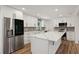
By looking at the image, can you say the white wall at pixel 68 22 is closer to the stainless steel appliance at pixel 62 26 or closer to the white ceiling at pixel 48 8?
the stainless steel appliance at pixel 62 26

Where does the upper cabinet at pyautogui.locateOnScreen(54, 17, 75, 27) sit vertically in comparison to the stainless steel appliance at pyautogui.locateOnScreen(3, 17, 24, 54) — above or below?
above

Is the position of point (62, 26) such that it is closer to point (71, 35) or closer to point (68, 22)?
point (68, 22)

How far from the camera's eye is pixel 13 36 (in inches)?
199

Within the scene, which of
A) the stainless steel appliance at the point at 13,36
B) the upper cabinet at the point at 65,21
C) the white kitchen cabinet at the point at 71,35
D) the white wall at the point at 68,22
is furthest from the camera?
the upper cabinet at the point at 65,21

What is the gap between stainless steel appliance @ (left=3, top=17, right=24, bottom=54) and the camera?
4.57m

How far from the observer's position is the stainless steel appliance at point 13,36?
457 centimetres

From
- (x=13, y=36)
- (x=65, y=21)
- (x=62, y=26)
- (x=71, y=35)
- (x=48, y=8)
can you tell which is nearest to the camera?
(x=13, y=36)

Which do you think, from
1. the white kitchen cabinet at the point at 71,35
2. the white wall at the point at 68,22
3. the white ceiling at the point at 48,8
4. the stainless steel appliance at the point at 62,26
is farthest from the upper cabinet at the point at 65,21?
the white ceiling at the point at 48,8

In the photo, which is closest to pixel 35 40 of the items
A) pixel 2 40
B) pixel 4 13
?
pixel 2 40

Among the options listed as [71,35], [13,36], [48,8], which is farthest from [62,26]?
[13,36]

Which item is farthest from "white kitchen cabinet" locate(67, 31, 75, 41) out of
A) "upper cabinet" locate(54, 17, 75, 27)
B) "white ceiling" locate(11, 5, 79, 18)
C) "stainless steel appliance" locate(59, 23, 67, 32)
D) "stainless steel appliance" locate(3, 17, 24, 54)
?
"stainless steel appliance" locate(3, 17, 24, 54)

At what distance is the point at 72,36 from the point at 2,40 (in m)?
6.56

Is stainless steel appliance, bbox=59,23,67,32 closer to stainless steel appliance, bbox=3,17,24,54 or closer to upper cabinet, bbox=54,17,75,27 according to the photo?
upper cabinet, bbox=54,17,75,27

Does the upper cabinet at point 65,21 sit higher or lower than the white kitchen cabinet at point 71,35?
higher
